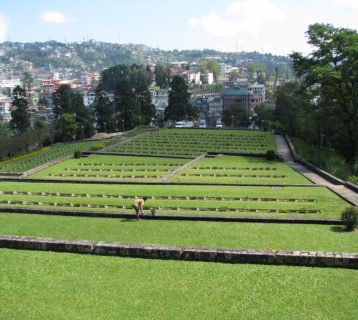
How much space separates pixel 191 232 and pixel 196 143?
103ft

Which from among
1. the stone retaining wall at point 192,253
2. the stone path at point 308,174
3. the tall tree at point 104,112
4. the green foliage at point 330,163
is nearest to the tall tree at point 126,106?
the tall tree at point 104,112

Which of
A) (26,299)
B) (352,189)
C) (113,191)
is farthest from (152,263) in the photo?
(352,189)

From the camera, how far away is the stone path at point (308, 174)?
2208 centimetres

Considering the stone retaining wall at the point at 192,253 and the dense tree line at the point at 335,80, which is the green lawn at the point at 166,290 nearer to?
the stone retaining wall at the point at 192,253

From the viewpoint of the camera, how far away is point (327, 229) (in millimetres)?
15352

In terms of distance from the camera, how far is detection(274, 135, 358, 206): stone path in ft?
72.4

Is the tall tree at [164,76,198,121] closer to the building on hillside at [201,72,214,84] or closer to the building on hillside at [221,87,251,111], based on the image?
the building on hillside at [221,87,251,111]

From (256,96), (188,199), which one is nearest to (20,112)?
(188,199)

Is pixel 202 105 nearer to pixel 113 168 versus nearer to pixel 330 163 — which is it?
pixel 113 168

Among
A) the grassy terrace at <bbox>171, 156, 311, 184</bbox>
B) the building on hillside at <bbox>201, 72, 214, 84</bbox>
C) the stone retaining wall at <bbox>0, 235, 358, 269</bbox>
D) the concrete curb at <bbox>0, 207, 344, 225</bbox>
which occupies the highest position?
the building on hillside at <bbox>201, 72, 214, 84</bbox>

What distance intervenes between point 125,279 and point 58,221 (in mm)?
7246

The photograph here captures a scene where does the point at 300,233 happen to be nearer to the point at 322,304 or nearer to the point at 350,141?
the point at 322,304

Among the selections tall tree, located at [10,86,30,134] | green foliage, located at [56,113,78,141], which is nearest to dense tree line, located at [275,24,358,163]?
green foliage, located at [56,113,78,141]

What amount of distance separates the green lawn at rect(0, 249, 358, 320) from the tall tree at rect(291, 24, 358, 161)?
84.9 ft
